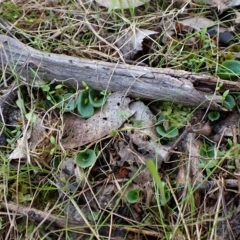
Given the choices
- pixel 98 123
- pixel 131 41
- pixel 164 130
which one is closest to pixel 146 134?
pixel 164 130

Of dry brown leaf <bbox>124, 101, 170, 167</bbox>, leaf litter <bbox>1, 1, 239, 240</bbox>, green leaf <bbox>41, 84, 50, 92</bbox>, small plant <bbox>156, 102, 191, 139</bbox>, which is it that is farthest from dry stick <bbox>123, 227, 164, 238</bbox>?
green leaf <bbox>41, 84, 50, 92</bbox>

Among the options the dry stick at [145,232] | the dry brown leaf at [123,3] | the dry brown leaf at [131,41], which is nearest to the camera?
the dry stick at [145,232]

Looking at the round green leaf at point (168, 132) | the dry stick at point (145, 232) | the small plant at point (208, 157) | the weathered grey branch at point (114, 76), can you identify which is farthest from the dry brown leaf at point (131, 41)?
the dry stick at point (145, 232)

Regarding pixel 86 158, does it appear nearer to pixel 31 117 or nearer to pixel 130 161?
pixel 130 161

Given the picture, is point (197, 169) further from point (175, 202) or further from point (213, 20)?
point (213, 20)

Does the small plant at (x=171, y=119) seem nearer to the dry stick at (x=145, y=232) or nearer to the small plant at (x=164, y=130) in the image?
the small plant at (x=164, y=130)

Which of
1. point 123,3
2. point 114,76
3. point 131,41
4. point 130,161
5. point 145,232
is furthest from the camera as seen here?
point 123,3
